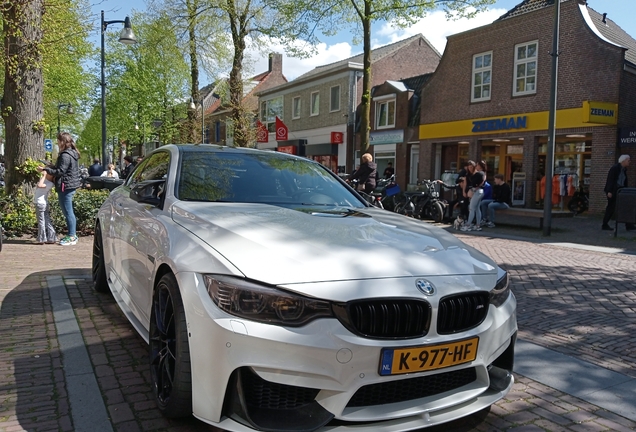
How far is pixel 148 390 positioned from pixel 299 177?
188cm

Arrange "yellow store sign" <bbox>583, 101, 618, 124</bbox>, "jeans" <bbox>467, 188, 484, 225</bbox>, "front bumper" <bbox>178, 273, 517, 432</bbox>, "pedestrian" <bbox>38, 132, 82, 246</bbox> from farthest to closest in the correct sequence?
1. "yellow store sign" <bbox>583, 101, 618, 124</bbox>
2. "jeans" <bbox>467, 188, 484, 225</bbox>
3. "pedestrian" <bbox>38, 132, 82, 246</bbox>
4. "front bumper" <bbox>178, 273, 517, 432</bbox>

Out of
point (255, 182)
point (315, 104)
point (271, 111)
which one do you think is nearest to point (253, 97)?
point (271, 111)

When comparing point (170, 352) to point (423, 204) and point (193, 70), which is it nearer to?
point (423, 204)

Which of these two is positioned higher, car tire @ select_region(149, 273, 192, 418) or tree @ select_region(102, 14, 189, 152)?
tree @ select_region(102, 14, 189, 152)

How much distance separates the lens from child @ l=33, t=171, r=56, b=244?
28.2 feet

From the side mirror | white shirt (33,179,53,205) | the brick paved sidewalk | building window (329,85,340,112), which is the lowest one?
the brick paved sidewalk

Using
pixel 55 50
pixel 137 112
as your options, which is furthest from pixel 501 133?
pixel 137 112

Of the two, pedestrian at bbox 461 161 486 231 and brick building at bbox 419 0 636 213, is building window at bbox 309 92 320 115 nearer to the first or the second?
brick building at bbox 419 0 636 213

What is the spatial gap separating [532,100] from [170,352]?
67.1ft

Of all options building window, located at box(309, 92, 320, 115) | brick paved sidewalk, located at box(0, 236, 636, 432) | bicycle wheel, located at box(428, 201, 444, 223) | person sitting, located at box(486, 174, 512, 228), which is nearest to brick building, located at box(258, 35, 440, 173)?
building window, located at box(309, 92, 320, 115)

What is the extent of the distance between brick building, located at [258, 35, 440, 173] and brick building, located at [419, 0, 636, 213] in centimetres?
690

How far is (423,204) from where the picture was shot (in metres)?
15.4

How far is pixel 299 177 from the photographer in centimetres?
407

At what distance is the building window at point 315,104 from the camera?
34656mm
